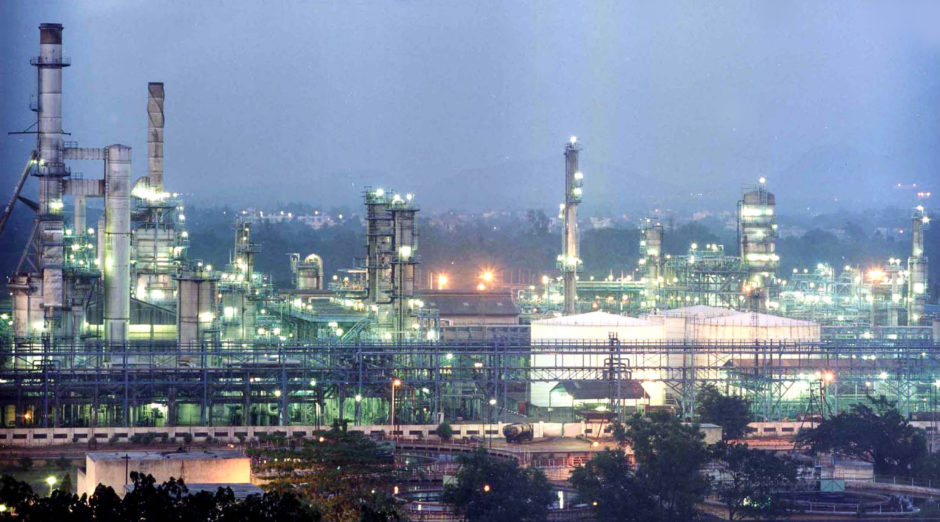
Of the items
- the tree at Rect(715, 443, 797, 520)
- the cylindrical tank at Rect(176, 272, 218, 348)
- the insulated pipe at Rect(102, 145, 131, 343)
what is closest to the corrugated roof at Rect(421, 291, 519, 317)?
the cylindrical tank at Rect(176, 272, 218, 348)

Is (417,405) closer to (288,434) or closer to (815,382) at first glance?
(288,434)

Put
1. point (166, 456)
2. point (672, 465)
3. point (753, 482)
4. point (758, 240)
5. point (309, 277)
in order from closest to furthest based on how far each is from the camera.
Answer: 1. point (166, 456)
2. point (672, 465)
3. point (753, 482)
4. point (758, 240)
5. point (309, 277)

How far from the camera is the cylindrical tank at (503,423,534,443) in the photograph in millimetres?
39000

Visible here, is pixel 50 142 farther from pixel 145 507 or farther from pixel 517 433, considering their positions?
pixel 145 507

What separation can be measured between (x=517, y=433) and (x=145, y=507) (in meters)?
18.6

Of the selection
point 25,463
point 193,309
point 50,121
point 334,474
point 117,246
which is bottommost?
point 25,463

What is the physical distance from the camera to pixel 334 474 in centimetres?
2930

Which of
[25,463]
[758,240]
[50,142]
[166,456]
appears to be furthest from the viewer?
[758,240]

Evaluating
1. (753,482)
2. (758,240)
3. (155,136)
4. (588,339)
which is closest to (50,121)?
(155,136)

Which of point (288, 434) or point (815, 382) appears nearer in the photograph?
point (288, 434)

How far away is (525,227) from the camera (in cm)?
13912

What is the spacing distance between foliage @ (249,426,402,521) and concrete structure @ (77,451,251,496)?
780 mm

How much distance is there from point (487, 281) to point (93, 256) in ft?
128

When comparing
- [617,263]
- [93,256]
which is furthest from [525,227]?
[93,256]
